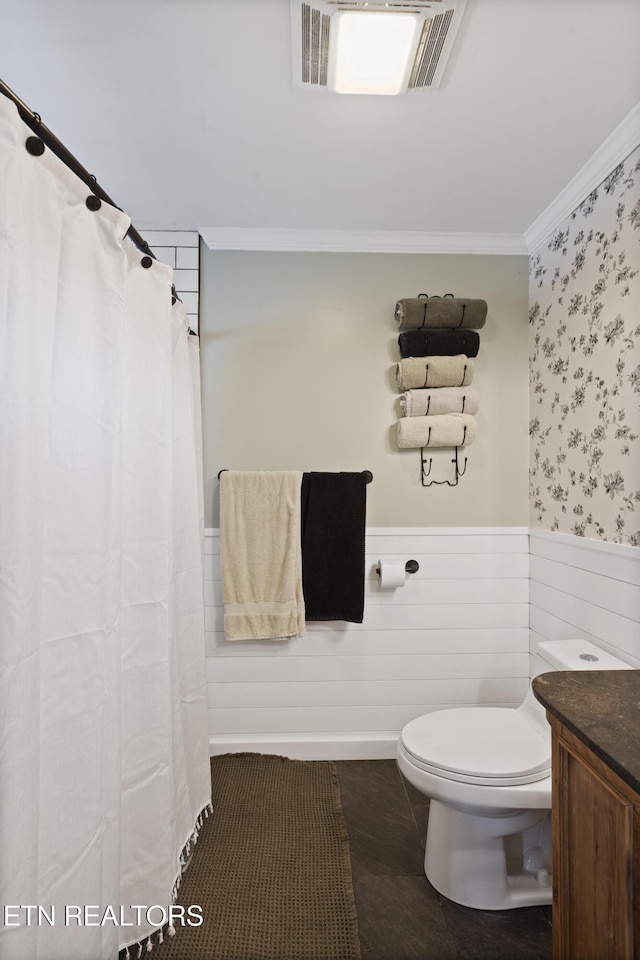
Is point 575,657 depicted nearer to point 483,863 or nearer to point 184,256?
point 483,863

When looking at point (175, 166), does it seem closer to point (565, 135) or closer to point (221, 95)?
point (221, 95)

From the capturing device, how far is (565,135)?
1802mm

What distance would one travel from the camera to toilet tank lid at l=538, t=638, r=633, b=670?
1.79 meters

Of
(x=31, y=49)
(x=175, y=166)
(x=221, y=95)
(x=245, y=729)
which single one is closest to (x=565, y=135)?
(x=221, y=95)

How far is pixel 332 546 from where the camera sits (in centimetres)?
247

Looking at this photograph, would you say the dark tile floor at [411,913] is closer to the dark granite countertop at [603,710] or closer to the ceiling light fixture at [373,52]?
the dark granite countertop at [603,710]

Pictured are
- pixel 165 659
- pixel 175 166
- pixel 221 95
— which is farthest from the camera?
pixel 175 166

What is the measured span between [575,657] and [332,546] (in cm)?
104

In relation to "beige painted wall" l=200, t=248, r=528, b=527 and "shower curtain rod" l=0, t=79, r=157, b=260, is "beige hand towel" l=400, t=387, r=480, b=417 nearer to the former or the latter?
"beige painted wall" l=200, t=248, r=528, b=527

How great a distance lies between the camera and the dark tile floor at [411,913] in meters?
1.53

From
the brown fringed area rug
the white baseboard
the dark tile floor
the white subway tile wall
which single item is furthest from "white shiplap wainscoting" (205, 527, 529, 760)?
the white subway tile wall

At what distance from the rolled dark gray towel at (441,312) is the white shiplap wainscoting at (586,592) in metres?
0.98

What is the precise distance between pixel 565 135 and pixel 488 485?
4.48 ft

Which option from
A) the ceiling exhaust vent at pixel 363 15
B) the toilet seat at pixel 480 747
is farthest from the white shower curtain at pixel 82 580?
the toilet seat at pixel 480 747
